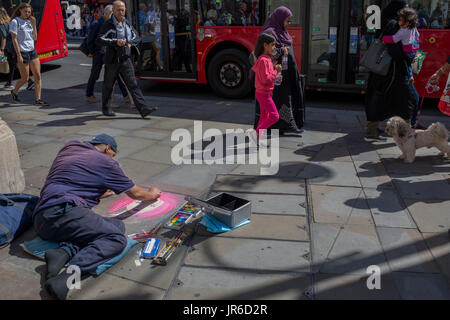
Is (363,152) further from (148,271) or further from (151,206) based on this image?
(148,271)

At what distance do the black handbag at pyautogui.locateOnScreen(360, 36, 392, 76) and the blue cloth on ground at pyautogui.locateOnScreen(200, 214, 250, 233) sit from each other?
10.6ft

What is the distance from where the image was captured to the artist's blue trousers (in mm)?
3381

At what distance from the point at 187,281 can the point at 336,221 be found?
1.55m

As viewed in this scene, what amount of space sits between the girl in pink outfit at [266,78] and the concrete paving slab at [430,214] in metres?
2.36

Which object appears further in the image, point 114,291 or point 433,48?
point 433,48

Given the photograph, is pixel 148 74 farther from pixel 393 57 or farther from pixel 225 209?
pixel 225 209

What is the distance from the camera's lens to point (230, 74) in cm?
986

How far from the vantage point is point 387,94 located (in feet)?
20.4

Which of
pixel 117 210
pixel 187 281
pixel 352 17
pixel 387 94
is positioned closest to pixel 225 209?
pixel 187 281

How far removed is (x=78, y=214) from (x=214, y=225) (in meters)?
1.14

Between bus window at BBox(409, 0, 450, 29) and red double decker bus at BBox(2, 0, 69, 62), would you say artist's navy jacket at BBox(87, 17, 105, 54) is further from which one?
bus window at BBox(409, 0, 450, 29)

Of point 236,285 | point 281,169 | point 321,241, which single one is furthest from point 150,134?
point 236,285

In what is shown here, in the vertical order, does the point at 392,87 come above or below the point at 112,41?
below

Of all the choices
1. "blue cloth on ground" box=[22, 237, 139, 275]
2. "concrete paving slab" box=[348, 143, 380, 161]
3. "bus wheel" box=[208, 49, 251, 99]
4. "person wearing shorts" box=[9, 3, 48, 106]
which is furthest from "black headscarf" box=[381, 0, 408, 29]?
"person wearing shorts" box=[9, 3, 48, 106]
